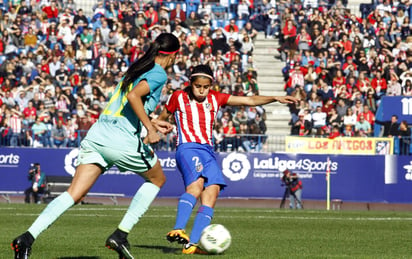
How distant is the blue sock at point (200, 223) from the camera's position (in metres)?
10.5

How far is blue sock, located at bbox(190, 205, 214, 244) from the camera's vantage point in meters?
10.5

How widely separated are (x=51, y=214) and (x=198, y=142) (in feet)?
9.13

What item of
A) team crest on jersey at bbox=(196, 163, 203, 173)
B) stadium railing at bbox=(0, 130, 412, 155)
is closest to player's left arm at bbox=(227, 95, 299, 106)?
team crest on jersey at bbox=(196, 163, 203, 173)

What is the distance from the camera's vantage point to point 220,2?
34.9 metres

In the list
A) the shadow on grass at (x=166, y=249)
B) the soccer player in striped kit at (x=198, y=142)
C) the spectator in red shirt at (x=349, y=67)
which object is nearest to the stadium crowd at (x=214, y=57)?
the spectator in red shirt at (x=349, y=67)

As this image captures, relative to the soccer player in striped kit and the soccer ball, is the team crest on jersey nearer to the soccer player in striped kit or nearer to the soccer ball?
the soccer player in striped kit

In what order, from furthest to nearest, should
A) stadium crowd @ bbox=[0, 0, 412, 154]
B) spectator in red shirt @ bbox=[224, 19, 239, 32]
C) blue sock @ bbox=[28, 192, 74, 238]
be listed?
spectator in red shirt @ bbox=[224, 19, 239, 32]
stadium crowd @ bbox=[0, 0, 412, 154]
blue sock @ bbox=[28, 192, 74, 238]

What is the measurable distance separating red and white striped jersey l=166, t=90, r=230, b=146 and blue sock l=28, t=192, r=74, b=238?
2.59 meters

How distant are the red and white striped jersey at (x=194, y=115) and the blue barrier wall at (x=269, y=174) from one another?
15.4 m

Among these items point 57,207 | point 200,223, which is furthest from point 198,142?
point 57,207

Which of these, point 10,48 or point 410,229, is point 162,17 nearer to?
point 10,48

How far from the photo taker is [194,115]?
11.0 metres

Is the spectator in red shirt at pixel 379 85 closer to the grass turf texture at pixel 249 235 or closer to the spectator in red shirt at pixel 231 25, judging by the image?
the spectator in red shirt at pixel 231 25

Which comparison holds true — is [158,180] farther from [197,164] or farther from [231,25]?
[231,25]
